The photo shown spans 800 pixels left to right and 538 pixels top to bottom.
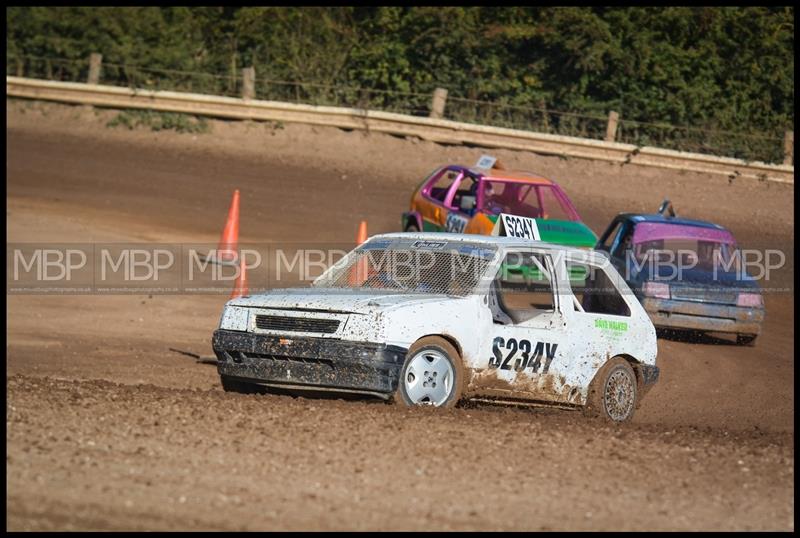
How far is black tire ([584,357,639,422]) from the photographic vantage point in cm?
962

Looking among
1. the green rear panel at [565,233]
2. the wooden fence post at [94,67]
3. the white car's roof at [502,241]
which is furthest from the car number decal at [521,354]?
the wooden fence post at [94,67]

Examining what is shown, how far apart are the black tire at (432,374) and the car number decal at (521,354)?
35 centimetres

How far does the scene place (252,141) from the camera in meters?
25.8

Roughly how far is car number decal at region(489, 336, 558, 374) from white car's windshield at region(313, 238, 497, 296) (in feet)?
1.55

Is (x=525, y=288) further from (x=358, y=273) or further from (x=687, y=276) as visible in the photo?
(x=358, y=273)

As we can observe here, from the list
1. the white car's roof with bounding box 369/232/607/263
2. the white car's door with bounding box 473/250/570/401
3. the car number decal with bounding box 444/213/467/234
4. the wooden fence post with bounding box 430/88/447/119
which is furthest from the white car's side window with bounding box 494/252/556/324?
the wooden fence post with bounding box 430/88/447/119

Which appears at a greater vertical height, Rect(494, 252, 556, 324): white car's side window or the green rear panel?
the green rear panel

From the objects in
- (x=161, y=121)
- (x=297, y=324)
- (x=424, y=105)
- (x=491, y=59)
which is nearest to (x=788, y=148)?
(x=491, y=59)

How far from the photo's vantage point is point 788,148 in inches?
1036

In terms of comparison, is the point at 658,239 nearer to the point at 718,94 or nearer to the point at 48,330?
the point at 48,330

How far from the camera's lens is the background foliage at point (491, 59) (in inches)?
1094

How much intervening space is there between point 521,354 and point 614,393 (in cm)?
106

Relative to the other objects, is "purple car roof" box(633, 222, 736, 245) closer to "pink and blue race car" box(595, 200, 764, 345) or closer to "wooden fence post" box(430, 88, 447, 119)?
"pink and blue race car" box(595, 200, 764, 345)

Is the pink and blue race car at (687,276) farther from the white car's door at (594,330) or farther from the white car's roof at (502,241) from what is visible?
the white car's roof at (502,241)
